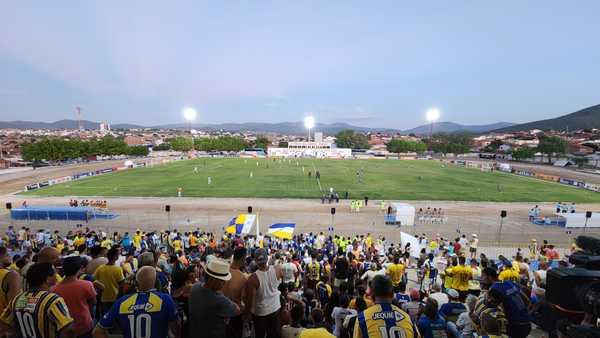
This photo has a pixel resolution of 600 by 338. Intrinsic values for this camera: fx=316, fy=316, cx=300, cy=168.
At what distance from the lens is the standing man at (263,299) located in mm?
4547

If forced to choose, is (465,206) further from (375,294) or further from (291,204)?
(375,294)

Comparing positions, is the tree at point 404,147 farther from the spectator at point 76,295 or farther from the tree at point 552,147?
the spectator at point 76,295

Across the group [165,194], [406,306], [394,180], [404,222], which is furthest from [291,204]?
[406,306]

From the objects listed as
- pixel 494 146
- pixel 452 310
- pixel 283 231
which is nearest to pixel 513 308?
pixel 452 310

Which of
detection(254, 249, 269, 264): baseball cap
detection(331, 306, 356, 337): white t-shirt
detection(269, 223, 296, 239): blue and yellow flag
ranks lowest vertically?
detection(269, 223, 296, 239): blue and yellow flag

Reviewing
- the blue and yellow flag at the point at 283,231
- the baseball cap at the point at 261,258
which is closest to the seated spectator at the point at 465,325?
the baseball cap at the point at 261,258

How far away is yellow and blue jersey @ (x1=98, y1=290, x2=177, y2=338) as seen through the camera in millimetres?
3322

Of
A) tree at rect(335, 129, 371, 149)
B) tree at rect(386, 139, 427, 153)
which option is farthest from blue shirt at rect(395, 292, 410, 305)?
tree at rect(335, 129, 371, 149)

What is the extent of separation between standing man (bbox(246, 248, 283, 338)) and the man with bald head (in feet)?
4.17

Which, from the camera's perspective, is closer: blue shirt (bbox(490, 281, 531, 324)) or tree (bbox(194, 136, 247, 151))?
blue shirt (bbox(490, 281, 531, 324))

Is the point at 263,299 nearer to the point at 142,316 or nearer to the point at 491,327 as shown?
the point at 142,316

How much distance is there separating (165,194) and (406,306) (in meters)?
38.0

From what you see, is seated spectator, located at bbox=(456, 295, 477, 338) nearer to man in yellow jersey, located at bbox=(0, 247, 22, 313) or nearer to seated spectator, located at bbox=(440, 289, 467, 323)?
seated spectator, located at bbox=(440, 289, 467, 323)

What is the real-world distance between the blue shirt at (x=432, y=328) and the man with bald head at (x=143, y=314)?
343cm
